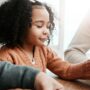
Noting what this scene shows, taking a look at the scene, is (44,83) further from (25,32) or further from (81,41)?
(81,41)

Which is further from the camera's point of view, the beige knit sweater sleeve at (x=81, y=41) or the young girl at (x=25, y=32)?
the beige knit sweater sleeve at (x=81, y=41)

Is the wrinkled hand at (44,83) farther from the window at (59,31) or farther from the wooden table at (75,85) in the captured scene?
the window at (59,31)

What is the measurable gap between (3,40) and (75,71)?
0.98 ft

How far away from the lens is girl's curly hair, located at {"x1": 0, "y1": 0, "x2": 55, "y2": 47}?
844 mm

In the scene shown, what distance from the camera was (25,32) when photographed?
2.84 feet

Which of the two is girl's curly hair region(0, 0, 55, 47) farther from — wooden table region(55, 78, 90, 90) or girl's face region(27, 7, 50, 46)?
wooden table region(55, 78, 90, 90)

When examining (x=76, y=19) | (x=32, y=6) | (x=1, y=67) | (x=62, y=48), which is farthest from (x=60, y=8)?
(x=1, y=67)

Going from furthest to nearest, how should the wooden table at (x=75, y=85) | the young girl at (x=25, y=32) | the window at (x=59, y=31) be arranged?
the window at (x=59, y=31) < the young girl at (x=25, y=32) < the wooden table at (x=75, y=85)

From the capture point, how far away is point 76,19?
146cm

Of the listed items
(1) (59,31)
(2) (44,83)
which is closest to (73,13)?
(1) (59,31)

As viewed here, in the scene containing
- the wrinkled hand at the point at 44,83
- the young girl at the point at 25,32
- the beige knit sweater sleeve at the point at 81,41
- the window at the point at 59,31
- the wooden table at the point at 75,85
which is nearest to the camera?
the wrinkled hand at the point at 44,83

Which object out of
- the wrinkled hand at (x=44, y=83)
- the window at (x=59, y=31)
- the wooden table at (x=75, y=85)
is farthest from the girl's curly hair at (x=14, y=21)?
the window at (x=59, y=31)

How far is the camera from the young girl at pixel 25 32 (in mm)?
835

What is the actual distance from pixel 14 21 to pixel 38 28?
0.10 metres
